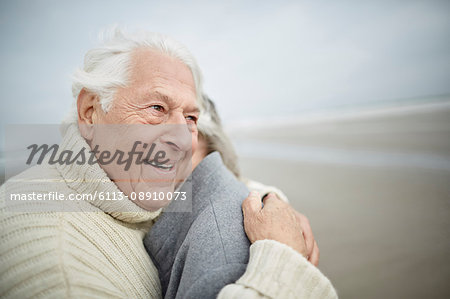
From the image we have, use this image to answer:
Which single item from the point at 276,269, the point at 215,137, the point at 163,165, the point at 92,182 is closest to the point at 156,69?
the point at 163,165

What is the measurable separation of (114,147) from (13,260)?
0.62 metres

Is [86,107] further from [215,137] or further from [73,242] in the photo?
[215,137]

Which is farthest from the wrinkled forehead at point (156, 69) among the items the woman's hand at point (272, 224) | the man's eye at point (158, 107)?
the woman's hand at point (272, 224)

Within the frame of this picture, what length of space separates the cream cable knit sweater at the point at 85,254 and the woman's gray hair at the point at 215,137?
97cm

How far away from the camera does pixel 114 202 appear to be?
1203 mm

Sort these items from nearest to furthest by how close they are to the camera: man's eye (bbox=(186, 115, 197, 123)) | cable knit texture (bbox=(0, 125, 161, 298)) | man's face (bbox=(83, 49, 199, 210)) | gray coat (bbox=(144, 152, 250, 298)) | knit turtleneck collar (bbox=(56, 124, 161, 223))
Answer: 1. cable knit texture (bbox=(0, 125, 161, 298))
2. gray coat (bbox=(144, 152, 250, 298))
3. knit turtleneck collar (bbox=(56, 124, 161, 223))
4. man's face (bbox=(83, 49, 199, 210))
5. man's eye (bbox=(186, 115, 197, 123))

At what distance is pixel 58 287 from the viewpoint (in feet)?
2.70

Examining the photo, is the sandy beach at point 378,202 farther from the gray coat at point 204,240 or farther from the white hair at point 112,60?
the white hair at point 112,60

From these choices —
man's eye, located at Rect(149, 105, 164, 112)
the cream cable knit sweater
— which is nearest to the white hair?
man's eye, located at Rect(149, 105, 164, 112)

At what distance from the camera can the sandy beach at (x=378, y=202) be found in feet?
7.12

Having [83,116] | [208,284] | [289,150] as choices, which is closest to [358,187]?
[289,150]

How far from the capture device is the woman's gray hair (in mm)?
2100

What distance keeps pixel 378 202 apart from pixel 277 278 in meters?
2.95

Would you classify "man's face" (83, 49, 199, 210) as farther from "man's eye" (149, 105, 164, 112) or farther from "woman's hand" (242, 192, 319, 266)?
"woman's hand" (242, 192, 319, 266)
